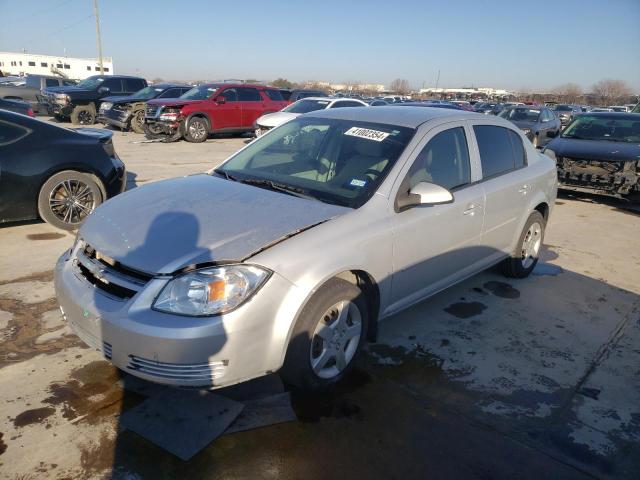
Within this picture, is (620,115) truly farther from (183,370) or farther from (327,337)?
(183,370)

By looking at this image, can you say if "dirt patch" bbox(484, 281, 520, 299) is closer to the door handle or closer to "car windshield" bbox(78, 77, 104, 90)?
the door handle

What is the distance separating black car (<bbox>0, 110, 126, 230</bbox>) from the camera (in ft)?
17.4

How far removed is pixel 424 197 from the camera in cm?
315

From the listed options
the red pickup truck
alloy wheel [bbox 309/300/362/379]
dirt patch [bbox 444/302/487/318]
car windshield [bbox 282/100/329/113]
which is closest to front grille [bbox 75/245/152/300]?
alloy wheel [bbox 309/300/362/379]

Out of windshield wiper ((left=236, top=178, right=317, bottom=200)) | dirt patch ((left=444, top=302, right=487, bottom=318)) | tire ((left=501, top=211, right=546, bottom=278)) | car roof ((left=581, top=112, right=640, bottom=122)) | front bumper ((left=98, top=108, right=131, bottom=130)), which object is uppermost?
car roof ((left=581, top=112, right=640, bottom=122))

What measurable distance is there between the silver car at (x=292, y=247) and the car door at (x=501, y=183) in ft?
0.07

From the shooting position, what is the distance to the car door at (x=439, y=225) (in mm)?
3277

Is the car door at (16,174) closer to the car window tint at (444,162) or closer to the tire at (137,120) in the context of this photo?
the car window tint at (444,162)

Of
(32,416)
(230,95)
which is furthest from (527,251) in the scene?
(230,95)

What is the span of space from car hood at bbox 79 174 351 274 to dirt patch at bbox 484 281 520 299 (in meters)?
2.47

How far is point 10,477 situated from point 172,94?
17.3 metres

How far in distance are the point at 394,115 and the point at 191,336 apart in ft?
8.07

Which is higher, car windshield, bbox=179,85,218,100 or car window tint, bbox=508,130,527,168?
car windshield, bbox=179,85,218,100

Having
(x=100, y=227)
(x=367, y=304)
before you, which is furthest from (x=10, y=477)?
(x=367, y=304)
